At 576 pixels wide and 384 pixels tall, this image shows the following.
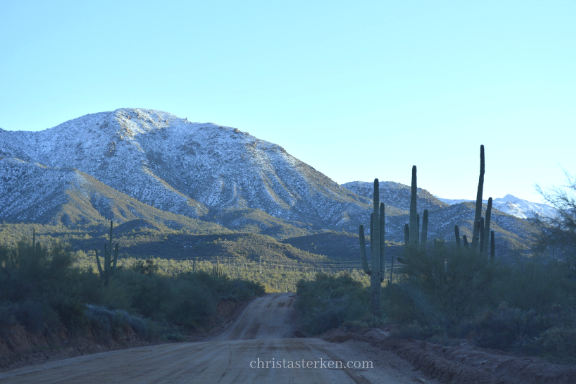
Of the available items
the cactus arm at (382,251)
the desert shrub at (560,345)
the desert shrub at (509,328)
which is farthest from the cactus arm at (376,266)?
the desert shrub at (560,345)

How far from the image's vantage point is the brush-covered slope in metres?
94.1

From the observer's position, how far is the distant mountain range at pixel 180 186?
99.6m

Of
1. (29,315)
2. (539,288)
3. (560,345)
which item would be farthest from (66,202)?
(560,345)

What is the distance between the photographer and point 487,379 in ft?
31.0

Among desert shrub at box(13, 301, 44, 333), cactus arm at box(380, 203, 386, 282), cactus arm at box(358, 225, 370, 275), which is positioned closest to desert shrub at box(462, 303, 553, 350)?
cactus arm at box(380, 203, 386, 282)

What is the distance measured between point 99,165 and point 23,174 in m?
24.3

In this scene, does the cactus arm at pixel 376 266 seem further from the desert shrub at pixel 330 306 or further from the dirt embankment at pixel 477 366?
the dirt embankment at pixel 477 366

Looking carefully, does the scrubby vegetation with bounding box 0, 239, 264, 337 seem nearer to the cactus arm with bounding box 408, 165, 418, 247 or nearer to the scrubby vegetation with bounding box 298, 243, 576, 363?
the scrubby vegetation with bounding box 298, 243, 576, 363

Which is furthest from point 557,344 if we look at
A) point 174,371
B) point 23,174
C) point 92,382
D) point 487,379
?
point 23,174

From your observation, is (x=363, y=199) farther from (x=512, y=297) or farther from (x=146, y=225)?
(x=512, y=297)

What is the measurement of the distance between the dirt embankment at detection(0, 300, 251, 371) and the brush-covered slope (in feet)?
247

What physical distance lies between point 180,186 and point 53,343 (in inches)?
4422

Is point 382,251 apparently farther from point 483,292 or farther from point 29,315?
point 29,315

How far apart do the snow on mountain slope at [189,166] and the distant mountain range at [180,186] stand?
0.29 meters
